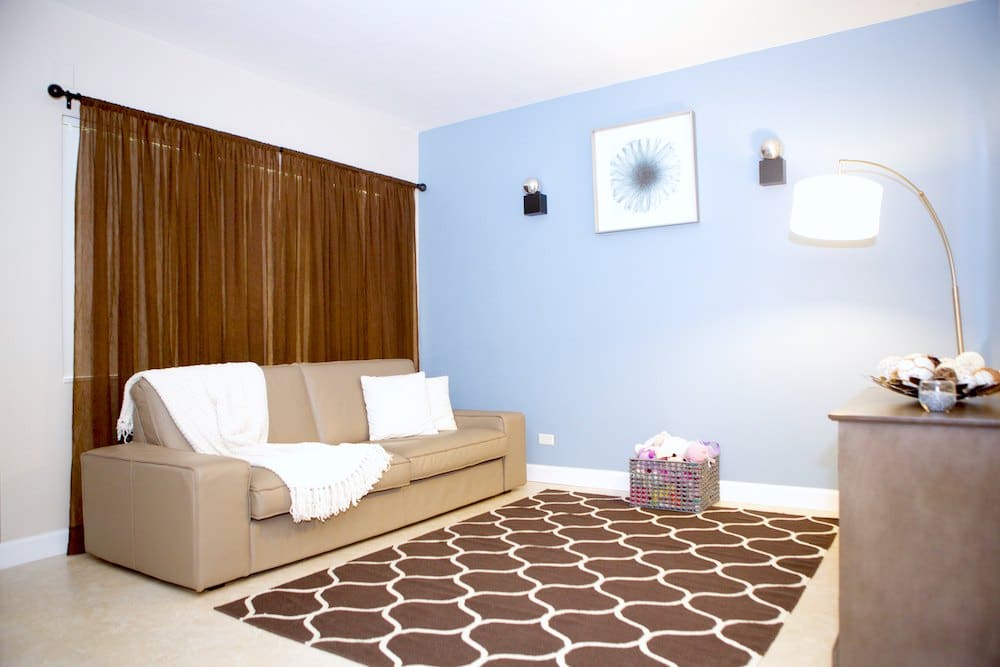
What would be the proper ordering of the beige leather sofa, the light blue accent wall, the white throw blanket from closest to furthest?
the beige leather sofa → the white throw blanket → the light blue accent wall

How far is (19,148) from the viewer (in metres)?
3.21

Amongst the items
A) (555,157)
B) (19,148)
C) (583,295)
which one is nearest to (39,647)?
(19,148)

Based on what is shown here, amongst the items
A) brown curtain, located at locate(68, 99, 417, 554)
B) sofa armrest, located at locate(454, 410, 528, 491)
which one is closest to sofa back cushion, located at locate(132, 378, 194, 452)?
brown curtain, located at locate(68, 99, 417, 554)

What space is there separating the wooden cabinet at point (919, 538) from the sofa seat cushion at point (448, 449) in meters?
2.27

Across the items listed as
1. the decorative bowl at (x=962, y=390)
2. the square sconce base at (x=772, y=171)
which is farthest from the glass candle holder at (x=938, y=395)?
the square sconce base at (x=772, y=171)

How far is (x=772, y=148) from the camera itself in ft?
12.8

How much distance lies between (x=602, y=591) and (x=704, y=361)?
1.96 metres

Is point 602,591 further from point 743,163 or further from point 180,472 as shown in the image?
point 743,163

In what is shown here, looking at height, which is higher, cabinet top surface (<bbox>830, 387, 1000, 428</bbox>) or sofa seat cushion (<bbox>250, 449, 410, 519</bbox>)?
cabinet top surface (<bbox>830, 387, 1000, 428</bbox>)

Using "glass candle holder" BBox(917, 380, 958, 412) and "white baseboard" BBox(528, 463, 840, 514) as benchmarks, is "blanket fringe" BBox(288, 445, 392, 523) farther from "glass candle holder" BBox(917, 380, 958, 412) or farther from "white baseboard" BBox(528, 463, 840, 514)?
"glass candle holder" BBox(917, 380, 958, 412)

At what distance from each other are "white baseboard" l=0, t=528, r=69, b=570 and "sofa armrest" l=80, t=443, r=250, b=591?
0.30 m

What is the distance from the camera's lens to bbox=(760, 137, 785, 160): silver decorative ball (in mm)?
3912

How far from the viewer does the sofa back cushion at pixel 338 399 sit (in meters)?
3.98

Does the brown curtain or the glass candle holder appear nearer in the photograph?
the glass candle holder
